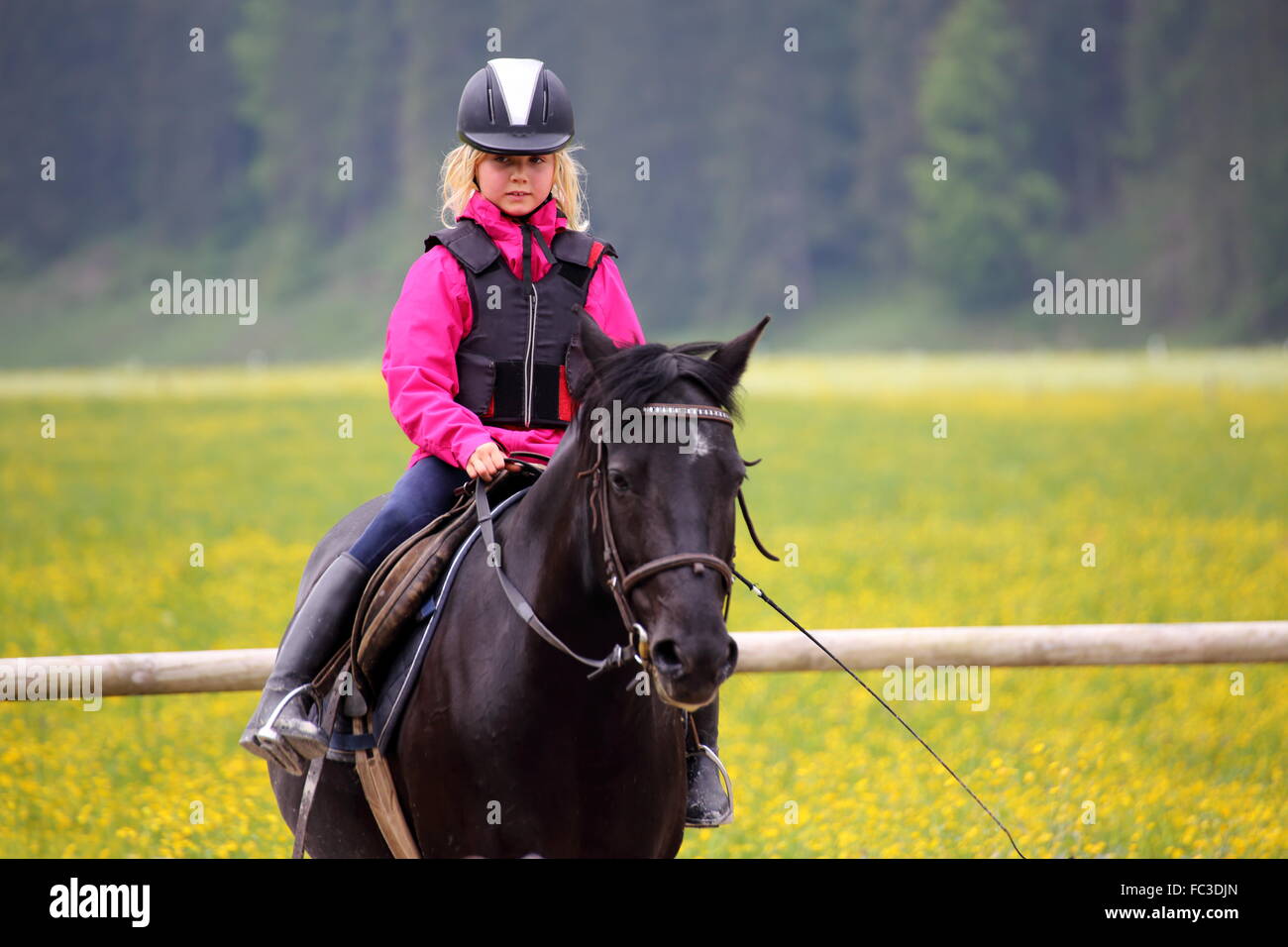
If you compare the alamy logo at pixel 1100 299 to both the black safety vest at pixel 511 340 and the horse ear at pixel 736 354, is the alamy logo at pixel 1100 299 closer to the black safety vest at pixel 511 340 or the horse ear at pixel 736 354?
the black safety vest at pixel 511 340

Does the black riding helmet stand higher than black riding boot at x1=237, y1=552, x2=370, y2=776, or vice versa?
the black riding helmet

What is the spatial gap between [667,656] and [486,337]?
163cm

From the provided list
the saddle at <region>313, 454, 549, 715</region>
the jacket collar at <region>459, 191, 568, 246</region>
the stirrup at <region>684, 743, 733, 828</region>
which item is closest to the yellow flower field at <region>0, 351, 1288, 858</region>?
the stirrup at <region>684, 743, 733, 828</region>

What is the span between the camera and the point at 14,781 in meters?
8.42

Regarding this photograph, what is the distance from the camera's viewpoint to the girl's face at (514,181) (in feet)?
16.5

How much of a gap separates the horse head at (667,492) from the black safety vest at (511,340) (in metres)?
0.76

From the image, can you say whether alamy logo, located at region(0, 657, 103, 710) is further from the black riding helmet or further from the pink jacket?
the black riding helmet

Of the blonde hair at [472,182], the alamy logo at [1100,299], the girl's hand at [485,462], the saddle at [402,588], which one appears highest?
the blonde hair at [472,182]

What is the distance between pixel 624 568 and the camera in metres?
3.94

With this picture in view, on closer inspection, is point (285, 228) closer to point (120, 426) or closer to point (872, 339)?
point (872, 339)

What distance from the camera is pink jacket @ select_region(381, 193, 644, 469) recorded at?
4.73 metres
